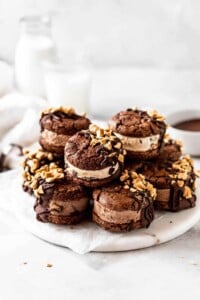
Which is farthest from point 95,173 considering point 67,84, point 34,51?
point 34,51

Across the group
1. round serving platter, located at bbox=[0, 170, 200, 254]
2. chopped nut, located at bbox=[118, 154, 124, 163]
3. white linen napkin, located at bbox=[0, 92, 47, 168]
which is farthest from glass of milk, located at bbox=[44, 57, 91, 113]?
chopped nut, located at bbox=[118, 154, 124, 163]

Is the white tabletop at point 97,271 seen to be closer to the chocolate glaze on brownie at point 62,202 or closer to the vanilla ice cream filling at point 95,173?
the chocolate glaze on brownie at point 62,202

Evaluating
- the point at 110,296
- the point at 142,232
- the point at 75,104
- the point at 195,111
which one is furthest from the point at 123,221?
the point at 75,104

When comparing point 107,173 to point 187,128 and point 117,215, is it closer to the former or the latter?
point 117,215

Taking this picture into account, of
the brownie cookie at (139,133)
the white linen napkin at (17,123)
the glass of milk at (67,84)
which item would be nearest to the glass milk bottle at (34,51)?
the glass of milk at (67,84)

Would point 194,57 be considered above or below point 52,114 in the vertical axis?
below

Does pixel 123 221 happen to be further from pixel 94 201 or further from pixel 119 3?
pixel 119 3
